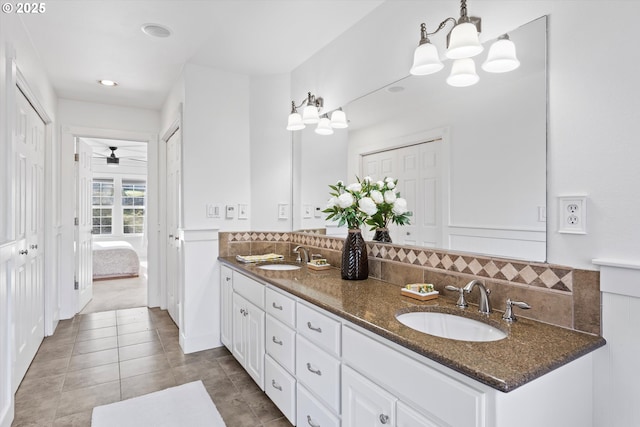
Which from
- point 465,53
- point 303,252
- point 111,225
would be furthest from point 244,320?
point 111,225

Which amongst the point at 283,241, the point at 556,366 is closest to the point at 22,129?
the point at 283,241

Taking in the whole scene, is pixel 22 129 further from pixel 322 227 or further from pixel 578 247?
pixel 578 247

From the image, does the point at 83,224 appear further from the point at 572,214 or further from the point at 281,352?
the point at 572,214

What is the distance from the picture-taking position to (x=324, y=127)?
2670mm

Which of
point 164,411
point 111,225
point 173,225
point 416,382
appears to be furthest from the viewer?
point 111,225

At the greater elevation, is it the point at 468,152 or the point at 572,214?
the point at 468,152

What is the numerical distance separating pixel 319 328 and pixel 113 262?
5592mm

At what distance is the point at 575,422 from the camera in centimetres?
112

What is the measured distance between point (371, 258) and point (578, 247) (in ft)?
3.68

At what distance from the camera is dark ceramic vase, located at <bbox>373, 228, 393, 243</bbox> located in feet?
6.89

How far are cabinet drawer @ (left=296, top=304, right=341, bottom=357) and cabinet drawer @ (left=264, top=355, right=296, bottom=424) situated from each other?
12.8 inches

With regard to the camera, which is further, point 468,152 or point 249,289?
point 249,289

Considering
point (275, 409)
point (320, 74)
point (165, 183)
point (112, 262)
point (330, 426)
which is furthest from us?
point (112, 262)

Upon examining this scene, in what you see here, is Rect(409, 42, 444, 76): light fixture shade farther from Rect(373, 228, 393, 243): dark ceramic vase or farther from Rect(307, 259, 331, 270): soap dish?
Rect(307, 259, 331, 270): soap dish
